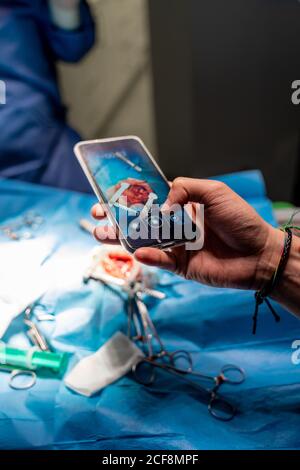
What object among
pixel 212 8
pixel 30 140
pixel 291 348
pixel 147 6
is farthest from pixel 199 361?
pixel 147 6

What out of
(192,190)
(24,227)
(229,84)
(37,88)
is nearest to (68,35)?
(37,88)

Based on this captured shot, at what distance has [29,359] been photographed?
87 centimetres

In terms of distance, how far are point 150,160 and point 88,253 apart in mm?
362

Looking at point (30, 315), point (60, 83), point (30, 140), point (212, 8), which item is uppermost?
point (212, 8)

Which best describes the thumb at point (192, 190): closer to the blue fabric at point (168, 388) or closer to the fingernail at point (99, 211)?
the fingernail at point (99, 211)

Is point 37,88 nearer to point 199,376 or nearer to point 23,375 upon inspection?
point 23,375

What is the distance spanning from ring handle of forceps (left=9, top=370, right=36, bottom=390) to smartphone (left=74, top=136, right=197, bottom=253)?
35cm

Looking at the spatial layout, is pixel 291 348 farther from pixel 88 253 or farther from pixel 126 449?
pixel 88 253

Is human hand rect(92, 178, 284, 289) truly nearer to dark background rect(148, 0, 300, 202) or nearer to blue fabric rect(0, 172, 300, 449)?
blue fabric rect(0, 172, 300, 449)

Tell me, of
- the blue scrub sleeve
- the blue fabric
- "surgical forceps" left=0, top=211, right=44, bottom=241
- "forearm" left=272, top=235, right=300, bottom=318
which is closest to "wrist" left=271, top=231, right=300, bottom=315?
"forearm" left=272, top=235, right=300, bottom=318

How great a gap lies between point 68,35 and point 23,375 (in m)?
1.31

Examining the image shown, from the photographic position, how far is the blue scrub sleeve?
5.31 feet

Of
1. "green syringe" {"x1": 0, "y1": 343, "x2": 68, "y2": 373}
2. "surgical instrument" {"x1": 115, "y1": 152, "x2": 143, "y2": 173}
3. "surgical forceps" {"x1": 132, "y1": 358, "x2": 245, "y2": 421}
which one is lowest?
"surgical forceps" {"x1": 132, "y1": 358, "x2": 245, "y2": 421}

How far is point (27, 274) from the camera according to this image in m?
1.08
